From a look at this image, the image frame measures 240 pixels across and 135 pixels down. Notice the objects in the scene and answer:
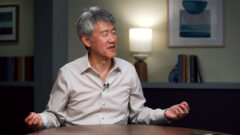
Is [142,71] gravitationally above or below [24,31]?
below

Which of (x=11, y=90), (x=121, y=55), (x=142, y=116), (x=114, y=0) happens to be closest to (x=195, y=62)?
(x=121, y=55)

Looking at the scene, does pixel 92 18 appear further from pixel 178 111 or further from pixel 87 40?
pixel 178 111

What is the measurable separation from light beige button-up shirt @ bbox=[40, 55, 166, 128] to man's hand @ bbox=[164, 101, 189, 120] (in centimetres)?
22

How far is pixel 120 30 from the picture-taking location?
4.53m

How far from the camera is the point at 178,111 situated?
6.04ft

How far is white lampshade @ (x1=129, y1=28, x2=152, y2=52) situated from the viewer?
4.20 metres

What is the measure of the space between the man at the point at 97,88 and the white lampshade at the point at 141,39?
1.89 m

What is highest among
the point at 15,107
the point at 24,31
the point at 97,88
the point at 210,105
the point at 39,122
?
the point at 24,31

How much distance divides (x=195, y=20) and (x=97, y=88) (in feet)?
8.48

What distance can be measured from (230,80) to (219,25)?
28.2 inches

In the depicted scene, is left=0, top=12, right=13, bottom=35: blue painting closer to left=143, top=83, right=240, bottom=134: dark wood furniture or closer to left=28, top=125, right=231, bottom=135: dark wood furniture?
left=143, top=83, right=240, bottom=134: dark wood furniture

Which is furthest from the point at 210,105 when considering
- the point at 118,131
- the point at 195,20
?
the point at 118,131

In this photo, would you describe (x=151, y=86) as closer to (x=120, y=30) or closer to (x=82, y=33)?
(x=120, y=30)

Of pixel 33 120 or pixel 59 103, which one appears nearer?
pixel 33 120
